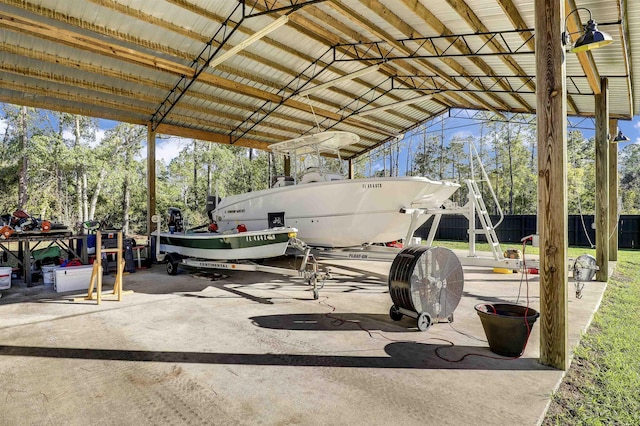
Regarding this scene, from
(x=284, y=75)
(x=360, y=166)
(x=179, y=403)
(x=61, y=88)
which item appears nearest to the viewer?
(x=179, y=403)


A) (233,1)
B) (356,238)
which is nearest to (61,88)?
(233,1)

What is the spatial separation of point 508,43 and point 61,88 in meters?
10.5

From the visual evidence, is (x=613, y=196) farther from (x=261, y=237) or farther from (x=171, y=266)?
(x=171, y=266)

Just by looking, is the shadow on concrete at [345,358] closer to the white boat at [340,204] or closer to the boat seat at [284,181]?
the white boat at [340,204]

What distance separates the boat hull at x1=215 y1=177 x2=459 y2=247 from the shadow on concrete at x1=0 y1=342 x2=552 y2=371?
3165 mm

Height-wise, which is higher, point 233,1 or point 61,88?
point 233,1

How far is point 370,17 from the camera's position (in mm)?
7176

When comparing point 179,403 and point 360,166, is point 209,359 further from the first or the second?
point 360,166

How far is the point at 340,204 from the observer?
6.40 m

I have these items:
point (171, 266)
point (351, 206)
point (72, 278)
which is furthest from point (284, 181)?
point (72, 278)

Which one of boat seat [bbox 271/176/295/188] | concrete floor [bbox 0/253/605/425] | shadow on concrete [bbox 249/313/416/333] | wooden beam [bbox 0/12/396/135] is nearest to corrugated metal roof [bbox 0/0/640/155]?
wooden beam [bbox 0/12/396/135]

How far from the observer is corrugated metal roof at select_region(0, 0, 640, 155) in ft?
20.8

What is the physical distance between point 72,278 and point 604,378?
7428mm

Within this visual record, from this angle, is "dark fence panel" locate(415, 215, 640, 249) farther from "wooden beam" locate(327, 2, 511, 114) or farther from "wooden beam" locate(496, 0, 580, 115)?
"wooden beam" locate(496, 0, 580, 115)
